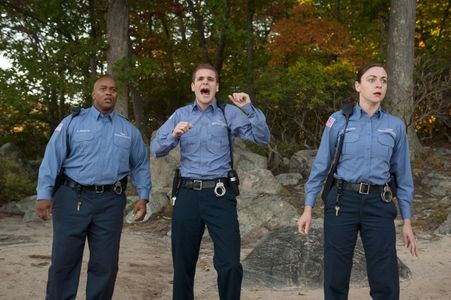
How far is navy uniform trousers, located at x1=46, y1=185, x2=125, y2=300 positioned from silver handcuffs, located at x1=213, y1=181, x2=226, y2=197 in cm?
84

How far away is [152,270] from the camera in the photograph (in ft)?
22.5

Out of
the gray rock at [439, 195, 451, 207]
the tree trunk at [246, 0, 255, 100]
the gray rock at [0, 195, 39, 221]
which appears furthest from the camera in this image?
the tree trunk at [246, 0, 255, 100]

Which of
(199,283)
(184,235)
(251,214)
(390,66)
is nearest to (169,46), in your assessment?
(390,66)

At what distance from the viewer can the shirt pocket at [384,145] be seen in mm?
3850

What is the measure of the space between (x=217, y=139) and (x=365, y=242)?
145 centimetres

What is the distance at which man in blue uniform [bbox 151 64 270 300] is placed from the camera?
4.24m

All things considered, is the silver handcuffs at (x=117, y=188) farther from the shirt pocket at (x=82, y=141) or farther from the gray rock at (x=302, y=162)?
the gray rock at (x=302, y=162)

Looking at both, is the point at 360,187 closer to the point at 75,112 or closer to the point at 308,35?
the point at 75,112

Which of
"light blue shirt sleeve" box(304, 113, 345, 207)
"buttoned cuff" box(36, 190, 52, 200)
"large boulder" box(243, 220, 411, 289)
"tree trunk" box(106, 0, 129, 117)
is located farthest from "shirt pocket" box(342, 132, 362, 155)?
"tree trunk" box(106, 0, 129, 117)

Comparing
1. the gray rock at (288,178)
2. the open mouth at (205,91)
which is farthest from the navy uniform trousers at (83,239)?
the gray rock at (288,178)

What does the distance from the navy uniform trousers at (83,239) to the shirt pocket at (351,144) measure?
1.91m

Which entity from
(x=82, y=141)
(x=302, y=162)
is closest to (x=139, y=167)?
(x=82, y=141)

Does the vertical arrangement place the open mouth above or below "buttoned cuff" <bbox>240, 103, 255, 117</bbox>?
above

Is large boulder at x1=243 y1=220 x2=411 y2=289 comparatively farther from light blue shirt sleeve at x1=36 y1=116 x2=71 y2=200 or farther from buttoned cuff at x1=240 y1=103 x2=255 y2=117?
light blue shirt sleeve at x1=36 y1=116 x2=71 y2=200
